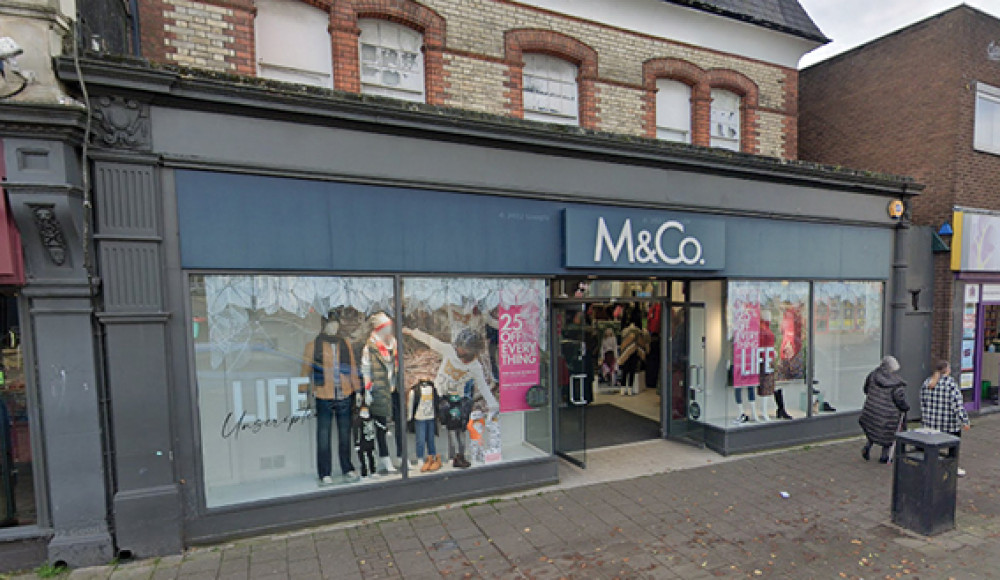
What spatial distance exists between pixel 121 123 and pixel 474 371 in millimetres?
4244

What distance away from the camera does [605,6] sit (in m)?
7.45

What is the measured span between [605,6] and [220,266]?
6682 mm

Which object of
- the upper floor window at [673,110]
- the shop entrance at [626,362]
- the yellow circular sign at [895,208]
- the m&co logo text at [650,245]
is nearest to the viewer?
the m&co logo text at [650,245]

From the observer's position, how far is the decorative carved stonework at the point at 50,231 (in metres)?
3.89

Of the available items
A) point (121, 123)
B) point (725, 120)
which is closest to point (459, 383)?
point (121, 123)

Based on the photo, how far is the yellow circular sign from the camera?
327 inches

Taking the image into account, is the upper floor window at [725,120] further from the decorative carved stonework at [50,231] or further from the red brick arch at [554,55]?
the decorative carved stonework at [50,231]

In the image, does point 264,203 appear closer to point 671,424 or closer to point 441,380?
point 441,380

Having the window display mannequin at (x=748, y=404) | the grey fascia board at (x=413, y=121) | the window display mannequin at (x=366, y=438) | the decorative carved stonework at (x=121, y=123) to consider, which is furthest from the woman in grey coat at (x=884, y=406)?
the decorative carved stonework at (x=121, y=123)

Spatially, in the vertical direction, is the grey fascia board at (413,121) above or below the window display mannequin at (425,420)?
above

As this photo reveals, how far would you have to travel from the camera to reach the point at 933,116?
30.6 feet

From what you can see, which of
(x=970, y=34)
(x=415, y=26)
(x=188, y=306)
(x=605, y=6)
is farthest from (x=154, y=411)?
(x=970, y=34)

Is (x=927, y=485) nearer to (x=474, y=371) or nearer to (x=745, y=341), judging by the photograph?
(x=745, y=341)

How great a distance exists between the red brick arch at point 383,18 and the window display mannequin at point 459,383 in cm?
330
